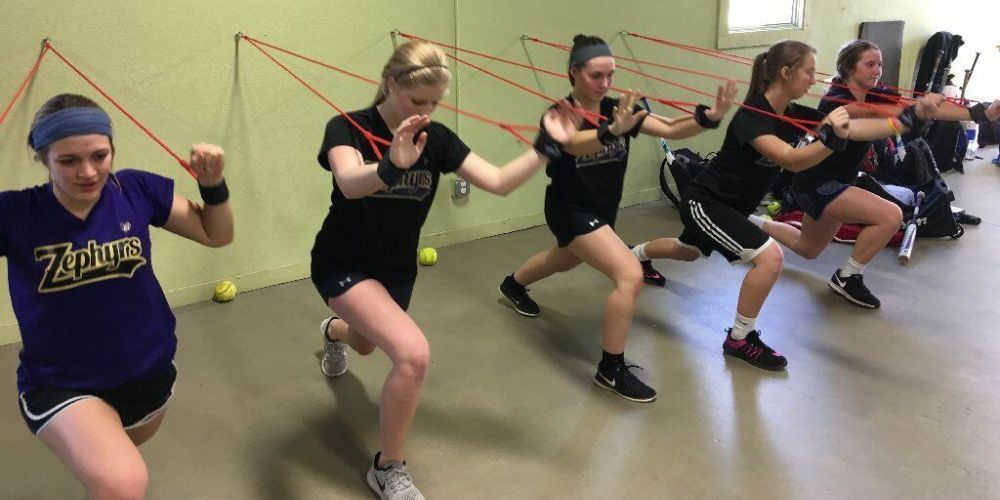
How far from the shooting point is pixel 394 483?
1.99 m

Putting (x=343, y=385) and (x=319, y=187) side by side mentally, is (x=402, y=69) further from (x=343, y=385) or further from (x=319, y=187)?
(x=319, y=187)

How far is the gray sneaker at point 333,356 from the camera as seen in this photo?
2.65 m

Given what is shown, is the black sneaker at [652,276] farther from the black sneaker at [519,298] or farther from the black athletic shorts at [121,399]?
the black athletic shorts at [121,399]

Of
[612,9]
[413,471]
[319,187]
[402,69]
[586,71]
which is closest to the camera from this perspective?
[402,69]

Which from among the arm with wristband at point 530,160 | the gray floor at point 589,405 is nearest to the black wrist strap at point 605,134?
the arm with wristband at point 530,160

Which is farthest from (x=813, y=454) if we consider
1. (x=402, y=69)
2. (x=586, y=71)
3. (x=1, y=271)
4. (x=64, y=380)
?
(x=1, y=271)

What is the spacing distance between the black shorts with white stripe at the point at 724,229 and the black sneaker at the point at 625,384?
2.18 feet

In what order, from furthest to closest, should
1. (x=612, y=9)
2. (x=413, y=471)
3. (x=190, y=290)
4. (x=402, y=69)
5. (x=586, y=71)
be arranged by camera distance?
(x=612, y=9) < (x=190, y=290) < (x=586, y=71) < (x=413, y=471) < (x=402, y=69)

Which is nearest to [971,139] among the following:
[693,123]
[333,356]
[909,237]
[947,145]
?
[947,145]

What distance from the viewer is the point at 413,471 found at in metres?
2.17

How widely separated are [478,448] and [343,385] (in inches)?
25.2

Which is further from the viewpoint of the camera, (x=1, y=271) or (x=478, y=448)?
(x=1, y=271)

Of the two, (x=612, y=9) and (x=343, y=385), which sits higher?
(x=612, y=9)

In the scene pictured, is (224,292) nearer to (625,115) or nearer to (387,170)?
(387,170)
